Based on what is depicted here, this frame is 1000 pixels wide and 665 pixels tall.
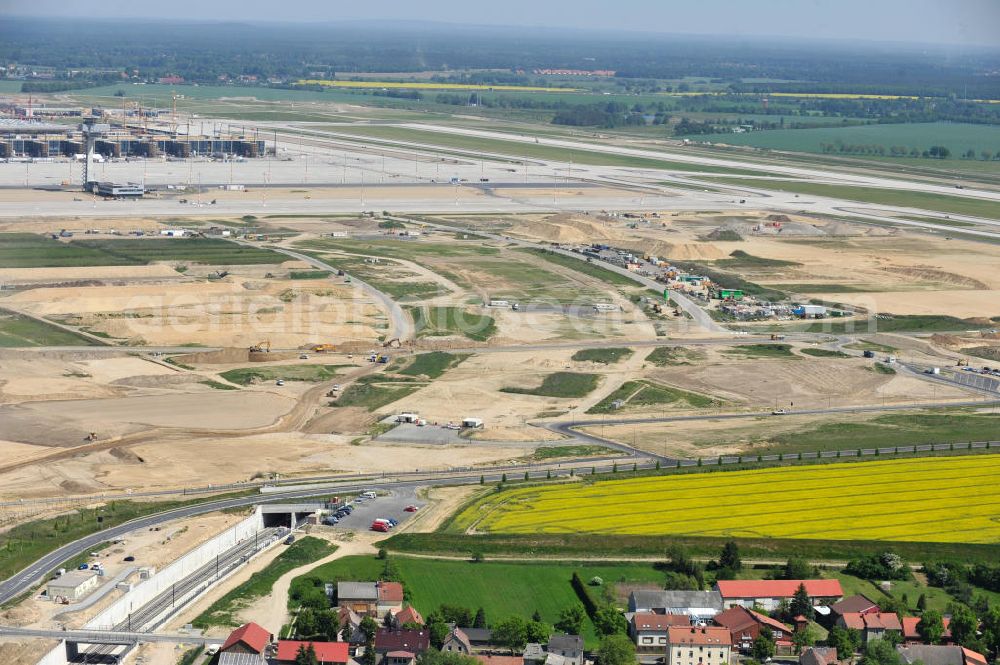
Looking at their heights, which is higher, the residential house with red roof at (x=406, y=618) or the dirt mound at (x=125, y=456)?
the residential house with red roof at (x=406, y=618)

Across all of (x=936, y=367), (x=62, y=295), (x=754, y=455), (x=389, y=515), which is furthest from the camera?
(x=62, y=295)

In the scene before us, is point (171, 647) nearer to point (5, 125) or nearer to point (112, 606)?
point (112, 606)

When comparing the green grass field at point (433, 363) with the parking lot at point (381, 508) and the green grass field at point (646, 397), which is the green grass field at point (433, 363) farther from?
the parking lot at point (381, 508)

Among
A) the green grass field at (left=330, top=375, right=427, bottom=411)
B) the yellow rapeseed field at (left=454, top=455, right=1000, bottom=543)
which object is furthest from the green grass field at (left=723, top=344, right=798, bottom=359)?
the yellow rapeseed field at (left=454, top=455, right=1000, bottom=543)

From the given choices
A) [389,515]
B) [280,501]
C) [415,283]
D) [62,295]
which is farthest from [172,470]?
[415,283]

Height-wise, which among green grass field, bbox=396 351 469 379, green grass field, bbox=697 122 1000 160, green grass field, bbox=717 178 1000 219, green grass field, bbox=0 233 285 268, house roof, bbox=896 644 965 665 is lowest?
green grass field, bbox=396 351 469 379

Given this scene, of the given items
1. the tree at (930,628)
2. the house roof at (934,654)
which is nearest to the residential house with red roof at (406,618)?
the house roof at (934,654)

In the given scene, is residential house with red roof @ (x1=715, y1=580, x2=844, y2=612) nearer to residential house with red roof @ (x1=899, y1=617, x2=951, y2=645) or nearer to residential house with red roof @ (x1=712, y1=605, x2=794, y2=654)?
residential house with red roof @ (x1=712, y1=605, x2=794, y2=654)
